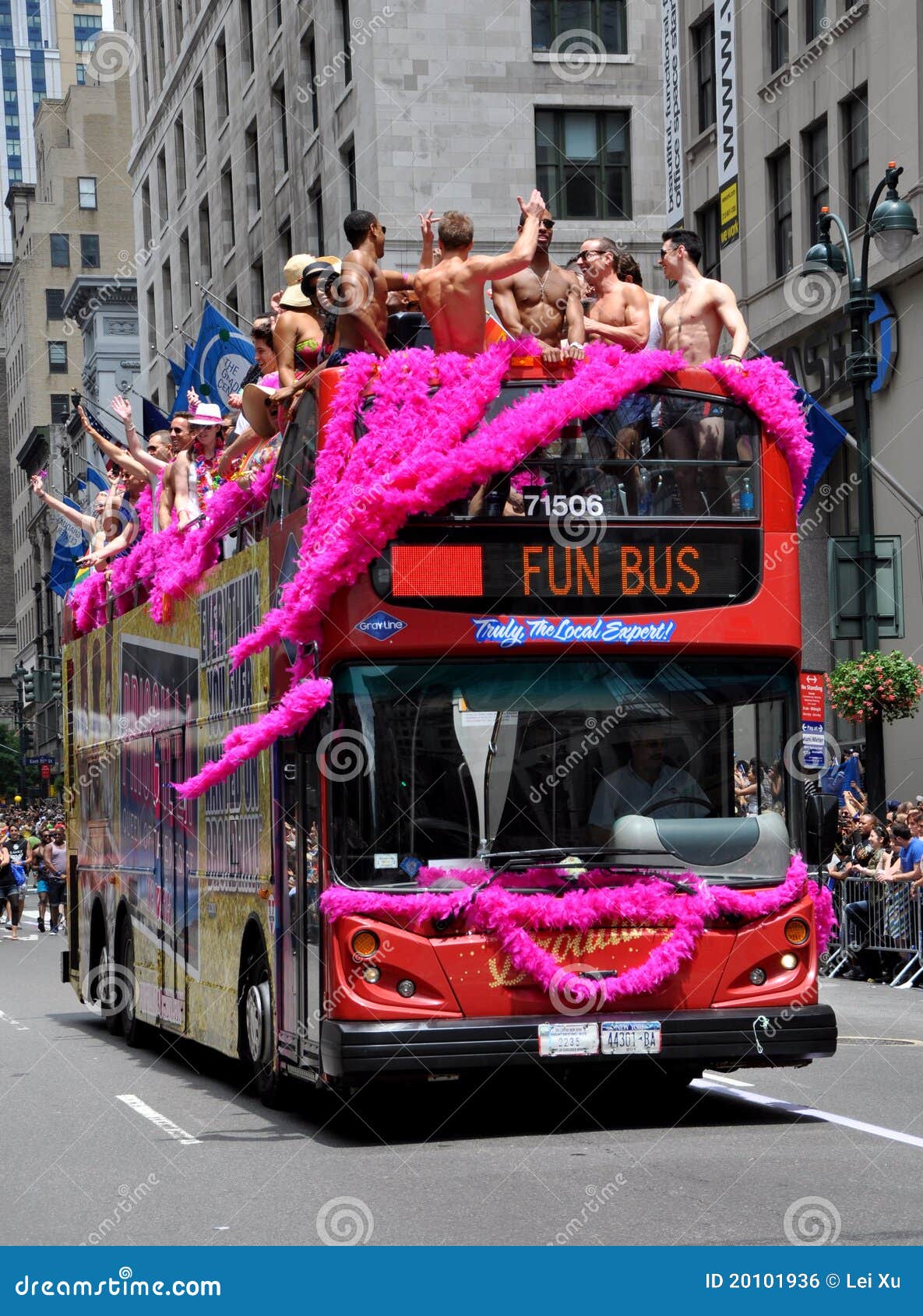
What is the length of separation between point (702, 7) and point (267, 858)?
1084 inches

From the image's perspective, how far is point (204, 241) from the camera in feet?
185

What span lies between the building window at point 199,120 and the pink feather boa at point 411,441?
4661cm

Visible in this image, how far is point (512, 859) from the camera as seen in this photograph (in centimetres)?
1088

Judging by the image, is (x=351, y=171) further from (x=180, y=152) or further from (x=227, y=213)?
(x=180, y=152)

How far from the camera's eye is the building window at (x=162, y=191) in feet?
203

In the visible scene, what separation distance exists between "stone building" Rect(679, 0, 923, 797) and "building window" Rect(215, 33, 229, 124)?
59.7ft

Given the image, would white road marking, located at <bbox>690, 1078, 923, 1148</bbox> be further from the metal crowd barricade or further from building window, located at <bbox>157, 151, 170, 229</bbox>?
building window, located at <bbox>157, 151, 170, 229</bbox>

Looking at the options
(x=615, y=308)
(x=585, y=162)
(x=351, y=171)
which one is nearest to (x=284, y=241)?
(x=351, y=171)

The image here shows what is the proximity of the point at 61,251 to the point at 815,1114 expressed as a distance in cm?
12198

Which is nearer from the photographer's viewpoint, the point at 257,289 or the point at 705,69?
the point at 705,69

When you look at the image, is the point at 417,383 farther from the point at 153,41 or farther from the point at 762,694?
the point at 153,41

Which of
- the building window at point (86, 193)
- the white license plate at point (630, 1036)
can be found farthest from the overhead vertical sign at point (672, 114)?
the building window at point (86, 193)

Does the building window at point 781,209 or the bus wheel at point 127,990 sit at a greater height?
the building window at point 781,209

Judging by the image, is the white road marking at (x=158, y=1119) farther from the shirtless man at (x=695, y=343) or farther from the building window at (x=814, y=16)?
the building window at (x=814, y=16)
